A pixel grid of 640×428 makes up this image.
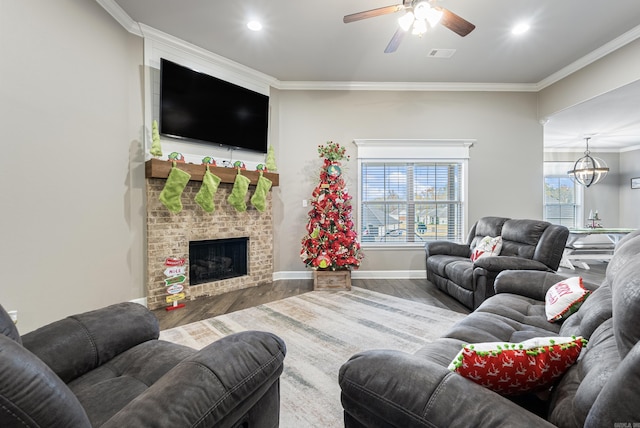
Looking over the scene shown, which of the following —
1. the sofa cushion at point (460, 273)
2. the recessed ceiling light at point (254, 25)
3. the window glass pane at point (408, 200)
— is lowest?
the sofa cushion at point (460, 273)

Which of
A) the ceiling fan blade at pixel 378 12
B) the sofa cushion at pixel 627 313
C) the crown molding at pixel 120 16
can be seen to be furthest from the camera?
the crown molding at pixel 120 16

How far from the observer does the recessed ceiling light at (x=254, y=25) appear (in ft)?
10.2

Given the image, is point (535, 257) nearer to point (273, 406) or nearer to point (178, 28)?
point (273, 406)

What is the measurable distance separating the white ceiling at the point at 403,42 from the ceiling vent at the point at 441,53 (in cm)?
6

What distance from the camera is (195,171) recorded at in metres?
3.42

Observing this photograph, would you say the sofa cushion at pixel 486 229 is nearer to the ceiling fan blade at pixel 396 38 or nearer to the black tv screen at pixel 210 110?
the ceiling fan blade at pixel 396 38

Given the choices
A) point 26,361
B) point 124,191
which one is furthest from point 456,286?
point 124,191

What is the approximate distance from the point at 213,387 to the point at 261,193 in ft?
11.0

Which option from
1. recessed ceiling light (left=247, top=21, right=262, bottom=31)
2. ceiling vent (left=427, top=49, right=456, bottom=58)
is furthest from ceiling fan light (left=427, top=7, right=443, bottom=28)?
recessed ceiling light (left=247, top=21, right=262, bottom=31)

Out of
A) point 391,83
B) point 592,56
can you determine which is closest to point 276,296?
point 391,83

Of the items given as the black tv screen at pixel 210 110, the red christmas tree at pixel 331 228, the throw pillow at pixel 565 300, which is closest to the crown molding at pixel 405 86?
the black tv screen at pixel 210 110

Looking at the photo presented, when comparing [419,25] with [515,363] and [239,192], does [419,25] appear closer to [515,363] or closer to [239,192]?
[515,363]

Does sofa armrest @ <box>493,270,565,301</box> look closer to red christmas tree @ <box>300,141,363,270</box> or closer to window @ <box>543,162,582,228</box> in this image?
red christmas tree @ <box>300,141,363,270</box>

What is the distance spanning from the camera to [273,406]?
1.17m
